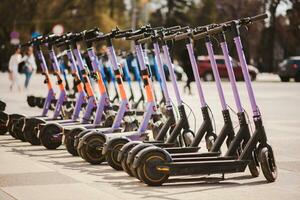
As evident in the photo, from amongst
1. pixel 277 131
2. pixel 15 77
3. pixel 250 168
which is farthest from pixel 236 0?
pixel 250 168

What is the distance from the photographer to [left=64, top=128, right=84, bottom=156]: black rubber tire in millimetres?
12641

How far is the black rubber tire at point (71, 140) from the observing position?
1264cm

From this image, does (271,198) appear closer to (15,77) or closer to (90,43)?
(90,43)

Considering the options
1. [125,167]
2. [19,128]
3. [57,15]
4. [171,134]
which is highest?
[57,15]

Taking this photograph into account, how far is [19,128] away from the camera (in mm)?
15258

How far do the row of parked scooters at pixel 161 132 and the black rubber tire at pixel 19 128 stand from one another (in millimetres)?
18

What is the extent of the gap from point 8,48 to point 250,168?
74610 mm

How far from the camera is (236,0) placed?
91.8 m

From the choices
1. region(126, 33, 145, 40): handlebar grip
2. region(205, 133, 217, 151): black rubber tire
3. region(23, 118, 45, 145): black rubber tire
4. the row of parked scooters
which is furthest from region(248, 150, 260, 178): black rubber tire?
region(23, 118, 45, 145): black rubber tire

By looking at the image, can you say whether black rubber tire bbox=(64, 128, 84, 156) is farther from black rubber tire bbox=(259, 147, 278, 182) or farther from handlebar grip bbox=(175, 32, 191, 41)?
black rubber tire bbox=(259, 147, 278, 182)

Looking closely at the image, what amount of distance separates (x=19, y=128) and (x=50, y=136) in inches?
60.1

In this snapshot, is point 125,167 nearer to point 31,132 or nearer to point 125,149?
point 125,149

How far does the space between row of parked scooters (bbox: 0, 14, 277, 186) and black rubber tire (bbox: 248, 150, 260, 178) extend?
0.01 m

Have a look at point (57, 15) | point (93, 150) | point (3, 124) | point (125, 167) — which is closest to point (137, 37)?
point (93, 150)
